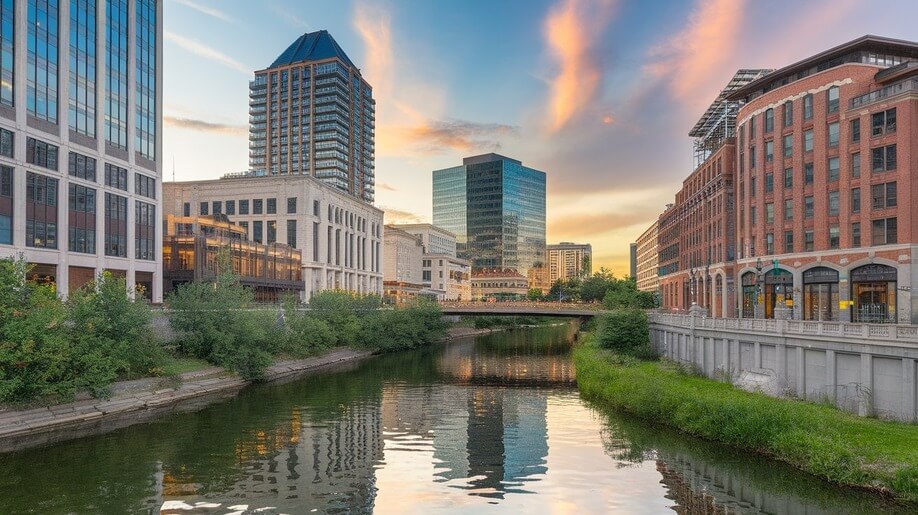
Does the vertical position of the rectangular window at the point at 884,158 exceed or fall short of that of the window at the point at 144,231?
it exceeds it

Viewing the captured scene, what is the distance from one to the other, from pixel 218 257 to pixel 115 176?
83.8ft

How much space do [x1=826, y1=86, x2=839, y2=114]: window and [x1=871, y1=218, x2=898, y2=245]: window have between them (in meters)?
13.1

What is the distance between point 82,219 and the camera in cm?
7494

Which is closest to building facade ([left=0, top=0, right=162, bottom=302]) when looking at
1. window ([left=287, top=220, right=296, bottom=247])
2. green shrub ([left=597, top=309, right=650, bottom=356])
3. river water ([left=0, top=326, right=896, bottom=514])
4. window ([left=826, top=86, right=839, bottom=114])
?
river water ([left=0, top=326, right=896, bottom=514])

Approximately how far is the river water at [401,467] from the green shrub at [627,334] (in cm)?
2594

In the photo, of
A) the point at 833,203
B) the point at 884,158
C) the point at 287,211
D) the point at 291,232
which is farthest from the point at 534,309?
the point at 287,211

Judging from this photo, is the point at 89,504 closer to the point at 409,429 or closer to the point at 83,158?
the point at 409,429

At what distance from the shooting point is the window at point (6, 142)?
2522 inches

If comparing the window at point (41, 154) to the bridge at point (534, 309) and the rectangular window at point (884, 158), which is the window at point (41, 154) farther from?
the rectangular window at point (884, 158)

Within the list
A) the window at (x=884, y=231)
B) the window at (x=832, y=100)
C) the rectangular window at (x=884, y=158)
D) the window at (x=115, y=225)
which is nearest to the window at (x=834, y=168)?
the rectangular window at (x=884, y=158)

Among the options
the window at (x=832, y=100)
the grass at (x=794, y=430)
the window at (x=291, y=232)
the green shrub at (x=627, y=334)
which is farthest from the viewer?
the window at (x=291, y=232)

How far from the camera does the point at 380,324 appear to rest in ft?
334

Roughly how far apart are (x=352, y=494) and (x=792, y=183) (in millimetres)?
67305

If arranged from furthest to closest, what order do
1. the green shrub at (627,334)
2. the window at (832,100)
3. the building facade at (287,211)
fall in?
1. the building facade at (287,211)
2. the green shrub at (627,334)
3. the window at (832,100)
